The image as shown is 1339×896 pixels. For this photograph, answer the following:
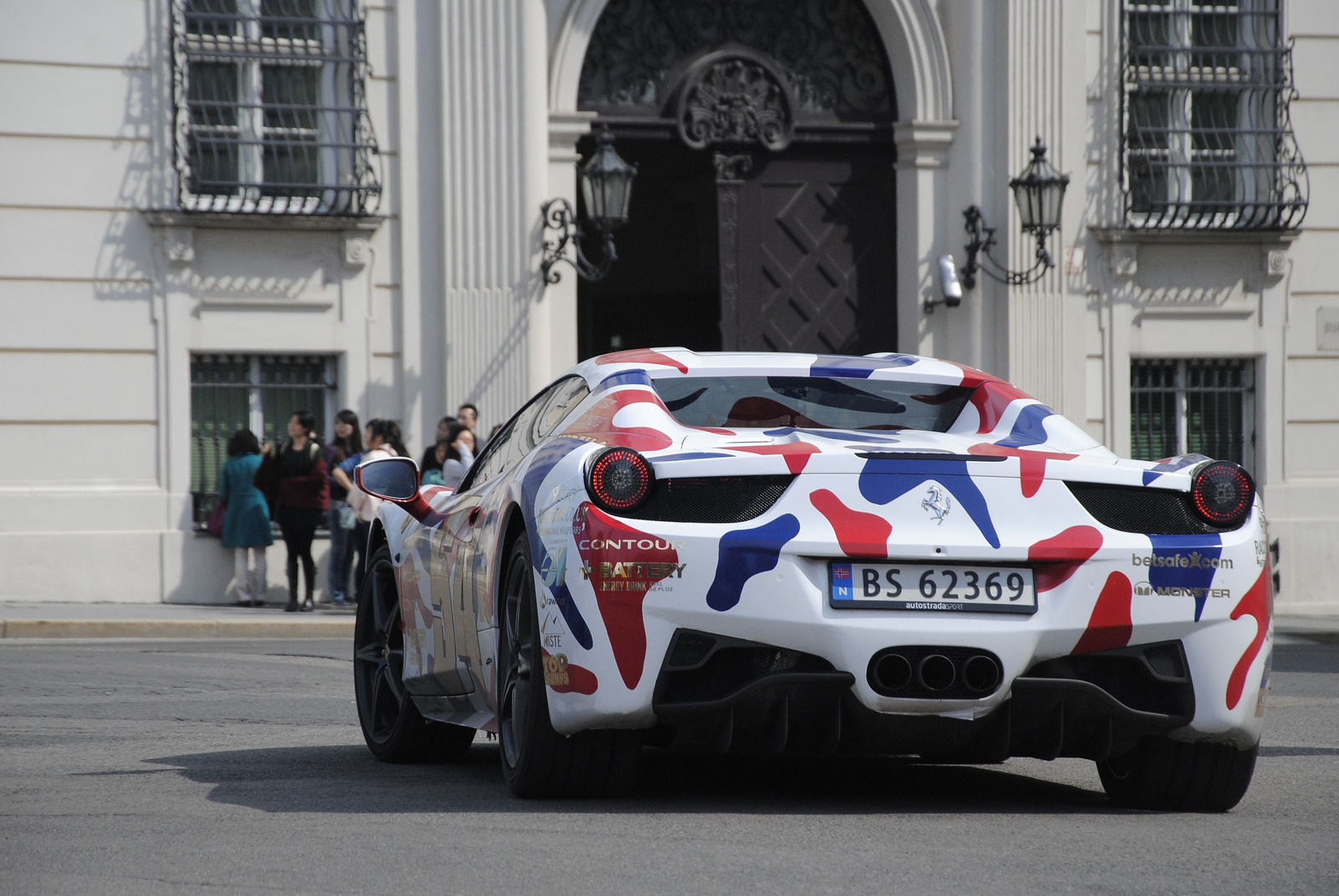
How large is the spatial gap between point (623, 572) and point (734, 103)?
14.6 m

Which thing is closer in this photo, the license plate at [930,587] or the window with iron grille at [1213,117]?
the license plate at [930,587]

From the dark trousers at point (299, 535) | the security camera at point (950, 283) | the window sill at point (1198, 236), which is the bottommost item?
the dark trousers at point (299, 535)

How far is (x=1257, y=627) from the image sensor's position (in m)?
5.38

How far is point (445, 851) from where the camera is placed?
4.71 meters

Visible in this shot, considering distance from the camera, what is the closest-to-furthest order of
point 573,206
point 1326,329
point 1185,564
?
point 1185,564 → point 573,206 → point 1326,329

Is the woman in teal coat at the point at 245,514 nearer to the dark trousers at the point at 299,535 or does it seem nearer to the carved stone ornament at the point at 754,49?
the dark trousers at the point at 299,535

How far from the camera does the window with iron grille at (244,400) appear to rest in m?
17.7

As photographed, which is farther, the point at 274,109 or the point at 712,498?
the point at 274,109

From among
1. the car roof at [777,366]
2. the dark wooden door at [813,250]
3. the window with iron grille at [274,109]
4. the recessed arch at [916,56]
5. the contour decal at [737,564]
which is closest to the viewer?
the contour decal at [737,564]

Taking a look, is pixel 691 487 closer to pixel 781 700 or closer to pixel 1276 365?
pixel 781 700

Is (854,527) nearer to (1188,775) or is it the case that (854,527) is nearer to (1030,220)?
(1188,775)

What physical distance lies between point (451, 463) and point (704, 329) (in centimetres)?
1290

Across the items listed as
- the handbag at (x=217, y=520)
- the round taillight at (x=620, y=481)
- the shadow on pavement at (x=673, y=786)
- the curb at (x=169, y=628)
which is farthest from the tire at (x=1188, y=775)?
the handbag at (x=217, y=520)

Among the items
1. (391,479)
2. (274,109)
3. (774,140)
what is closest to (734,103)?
(774,140)
